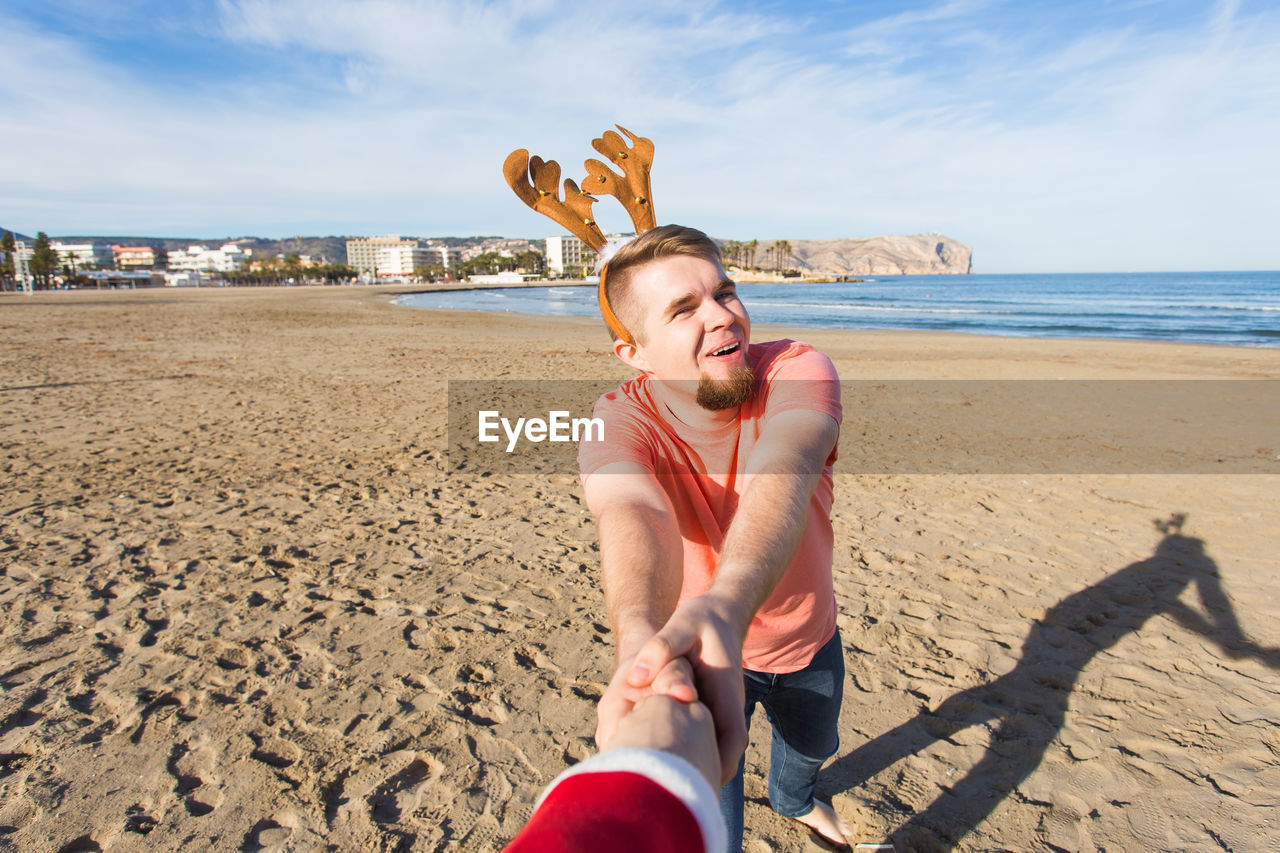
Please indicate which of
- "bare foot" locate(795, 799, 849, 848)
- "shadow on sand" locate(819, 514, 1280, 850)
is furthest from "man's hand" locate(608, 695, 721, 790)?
"shadow on sand" locate(819, 514, 1280, 850)

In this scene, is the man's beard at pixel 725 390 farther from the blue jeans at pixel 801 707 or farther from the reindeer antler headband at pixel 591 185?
the blue jeans at pixel 801 707

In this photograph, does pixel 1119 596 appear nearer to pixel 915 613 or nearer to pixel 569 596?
pixel 915 613

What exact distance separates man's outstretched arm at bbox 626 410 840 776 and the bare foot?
6.19 feet

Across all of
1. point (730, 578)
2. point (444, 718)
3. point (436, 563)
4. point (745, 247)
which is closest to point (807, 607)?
point (730, 578)

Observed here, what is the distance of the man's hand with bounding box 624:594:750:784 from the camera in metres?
0.83

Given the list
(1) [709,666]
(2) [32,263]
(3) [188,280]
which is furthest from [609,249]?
(3) [188,280]

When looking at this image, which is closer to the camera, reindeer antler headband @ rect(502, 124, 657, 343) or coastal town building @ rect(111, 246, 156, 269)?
reindeer antler headband @ rect(502, 124, 657, 343)

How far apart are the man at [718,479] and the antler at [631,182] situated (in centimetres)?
32

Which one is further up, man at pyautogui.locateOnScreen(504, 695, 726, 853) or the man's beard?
the man's beard

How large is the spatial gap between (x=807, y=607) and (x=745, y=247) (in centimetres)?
15017

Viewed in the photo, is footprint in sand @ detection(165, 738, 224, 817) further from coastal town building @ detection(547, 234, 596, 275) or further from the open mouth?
coastal town building @ detection(547, 234, 596, 275)

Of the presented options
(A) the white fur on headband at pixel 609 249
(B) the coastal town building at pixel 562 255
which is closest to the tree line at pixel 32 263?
(B) the coastal town building at pixel 562 255

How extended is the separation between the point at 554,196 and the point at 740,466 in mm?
1073

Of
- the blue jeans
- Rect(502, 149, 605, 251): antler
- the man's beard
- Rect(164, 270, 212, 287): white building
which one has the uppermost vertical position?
Rect(164, 270, 212, 287): white building
